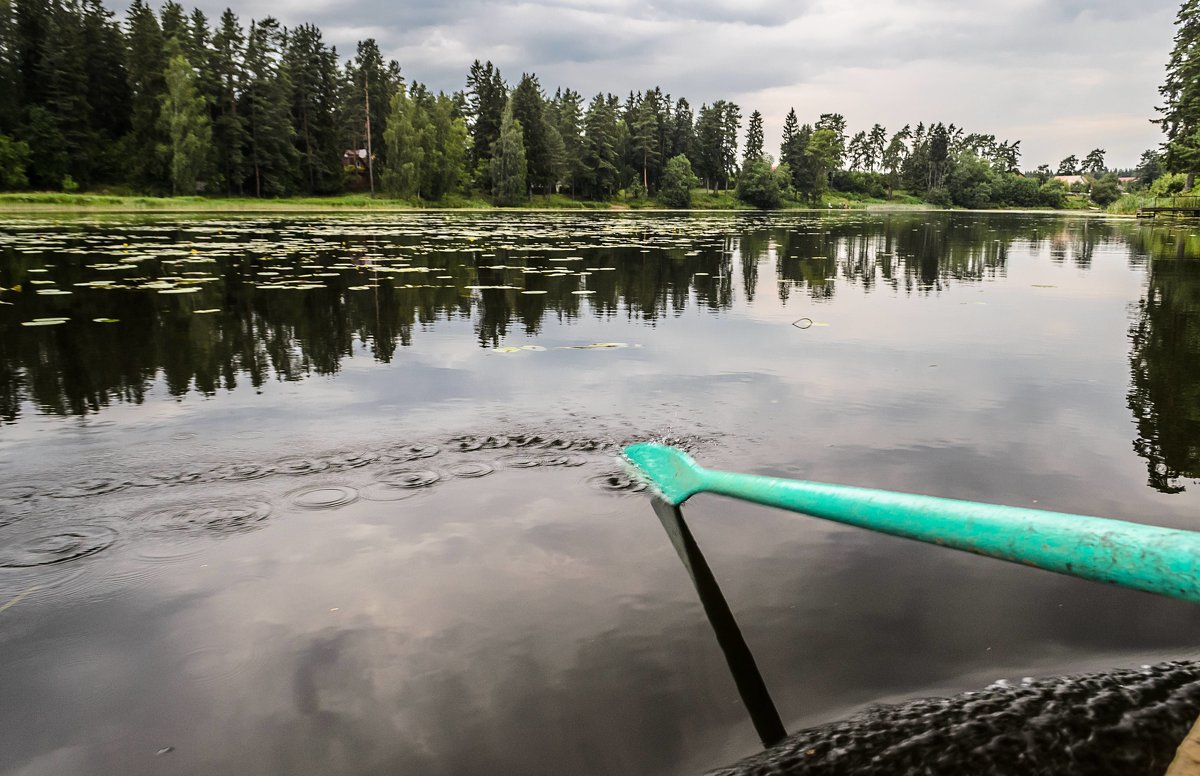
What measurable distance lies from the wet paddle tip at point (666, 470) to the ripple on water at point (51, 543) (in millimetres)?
2550

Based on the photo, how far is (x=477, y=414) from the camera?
4.87 meters

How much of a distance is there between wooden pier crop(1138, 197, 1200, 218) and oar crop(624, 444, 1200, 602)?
4981cm

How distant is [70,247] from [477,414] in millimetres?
16993

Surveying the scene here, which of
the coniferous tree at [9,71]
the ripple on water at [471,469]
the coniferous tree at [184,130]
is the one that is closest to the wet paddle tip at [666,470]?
the ripple on water at [471,469]

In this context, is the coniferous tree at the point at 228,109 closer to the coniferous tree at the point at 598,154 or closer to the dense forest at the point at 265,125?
the dense forest at the point at 265,125

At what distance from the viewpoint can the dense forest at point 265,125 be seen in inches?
2025

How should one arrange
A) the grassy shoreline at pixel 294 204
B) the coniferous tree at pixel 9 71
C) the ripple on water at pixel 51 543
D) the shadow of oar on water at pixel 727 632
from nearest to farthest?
1. the shadow of oar on water at pixel 727 632
2. the ripple on water at pixel 51 543
3. the grassy shoreline at pixel 294 204
4. the coniferous tree at pixel 9 71

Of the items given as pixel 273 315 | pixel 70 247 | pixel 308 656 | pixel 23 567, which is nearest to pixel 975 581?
pixel 308 656

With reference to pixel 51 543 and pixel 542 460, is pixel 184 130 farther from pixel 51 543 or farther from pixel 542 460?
pixel 542 460

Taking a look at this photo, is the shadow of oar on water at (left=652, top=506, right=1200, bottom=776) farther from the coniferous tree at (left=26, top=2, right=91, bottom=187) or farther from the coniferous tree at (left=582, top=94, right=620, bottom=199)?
the coniferous tree at (left=582, top=94, right=620, bottom=199)

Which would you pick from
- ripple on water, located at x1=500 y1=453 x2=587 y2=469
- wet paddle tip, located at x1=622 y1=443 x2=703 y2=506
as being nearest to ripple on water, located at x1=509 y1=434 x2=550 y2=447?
ripple on water, located at x1=500 y1=453 x2=587 y2=469

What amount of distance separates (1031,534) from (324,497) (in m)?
3.13

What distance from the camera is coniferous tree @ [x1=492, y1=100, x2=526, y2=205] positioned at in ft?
198

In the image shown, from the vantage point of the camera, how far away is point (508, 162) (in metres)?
61.0
